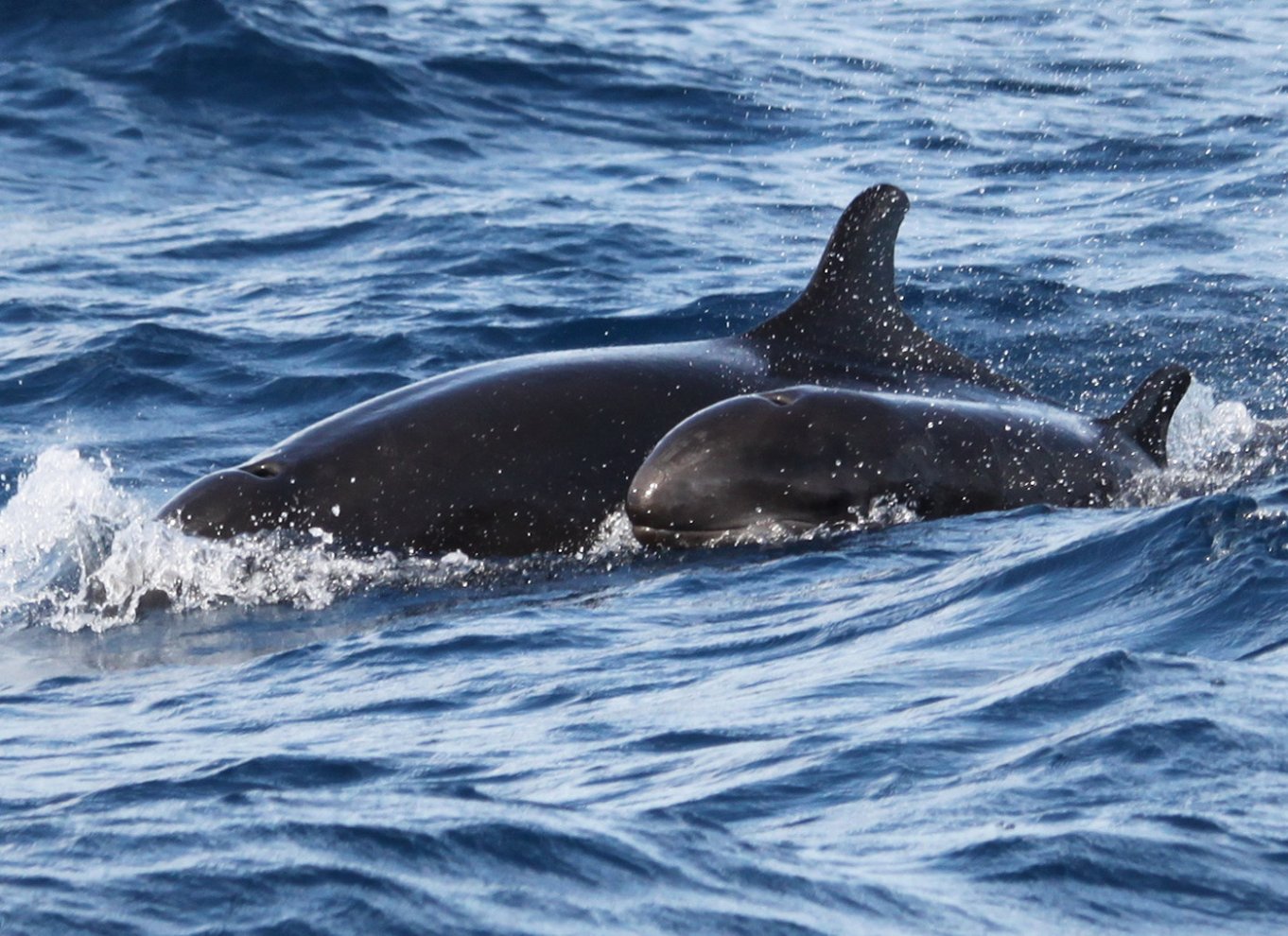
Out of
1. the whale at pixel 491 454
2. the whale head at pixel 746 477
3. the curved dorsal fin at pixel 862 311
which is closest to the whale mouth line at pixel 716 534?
the whale head at pixel 746 477

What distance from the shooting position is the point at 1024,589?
7918 mm

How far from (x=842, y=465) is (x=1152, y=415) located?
213 cm

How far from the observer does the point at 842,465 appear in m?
9.45

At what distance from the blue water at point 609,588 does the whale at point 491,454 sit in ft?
0.70

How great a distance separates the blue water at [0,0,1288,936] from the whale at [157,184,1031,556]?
0.21 meters

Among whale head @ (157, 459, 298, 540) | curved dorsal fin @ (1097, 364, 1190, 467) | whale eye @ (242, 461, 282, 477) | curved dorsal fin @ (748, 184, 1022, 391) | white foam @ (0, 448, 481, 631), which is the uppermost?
curved dorsal fin @ (748, 184, 1022, 391)

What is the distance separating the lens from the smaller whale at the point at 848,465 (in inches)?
363

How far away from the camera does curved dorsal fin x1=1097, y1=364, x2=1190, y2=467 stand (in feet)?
35.1

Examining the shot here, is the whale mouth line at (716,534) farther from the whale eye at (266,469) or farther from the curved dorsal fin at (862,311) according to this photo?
the whale eye at (266,469)

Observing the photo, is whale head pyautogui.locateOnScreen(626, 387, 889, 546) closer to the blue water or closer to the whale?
the blue water

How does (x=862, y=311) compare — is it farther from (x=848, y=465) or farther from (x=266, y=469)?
(x=266, y=469)

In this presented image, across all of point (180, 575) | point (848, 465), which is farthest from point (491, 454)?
point (848, 465)

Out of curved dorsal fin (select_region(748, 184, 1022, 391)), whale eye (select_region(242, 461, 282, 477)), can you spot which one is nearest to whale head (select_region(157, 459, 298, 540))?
whale eye (select_region(242, 461, 282, 477))

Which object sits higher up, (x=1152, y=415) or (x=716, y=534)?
(x=1152, y=415)
